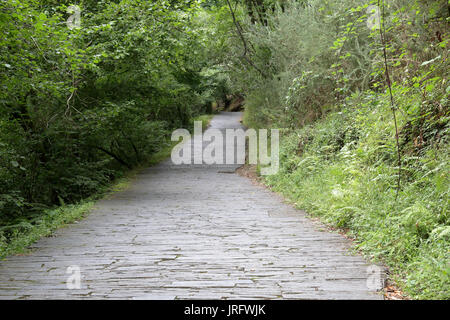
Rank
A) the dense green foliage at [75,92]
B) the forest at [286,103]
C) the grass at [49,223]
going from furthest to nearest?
the dense green foliage at [75,92]
the grass at [49,223]
the forest at [286,103]

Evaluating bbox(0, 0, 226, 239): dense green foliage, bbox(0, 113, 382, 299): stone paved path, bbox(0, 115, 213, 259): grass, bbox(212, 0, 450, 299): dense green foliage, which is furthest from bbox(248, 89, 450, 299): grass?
bbox(0, 0, 226, 239): dense green foliage

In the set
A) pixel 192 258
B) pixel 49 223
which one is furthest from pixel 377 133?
pixel 49 223

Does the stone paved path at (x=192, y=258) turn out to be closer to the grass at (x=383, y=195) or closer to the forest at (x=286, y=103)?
the grass at (x=383, y=195)

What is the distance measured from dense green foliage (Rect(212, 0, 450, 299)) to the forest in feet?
0.12

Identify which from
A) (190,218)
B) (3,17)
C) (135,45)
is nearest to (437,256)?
(190,218)

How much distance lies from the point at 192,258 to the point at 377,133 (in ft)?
16.5

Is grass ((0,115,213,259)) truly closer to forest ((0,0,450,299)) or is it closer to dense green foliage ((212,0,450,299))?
forest ((0,0,450,299))

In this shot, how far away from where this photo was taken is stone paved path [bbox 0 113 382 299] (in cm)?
473

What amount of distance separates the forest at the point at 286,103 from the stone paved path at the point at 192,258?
1.80 feet

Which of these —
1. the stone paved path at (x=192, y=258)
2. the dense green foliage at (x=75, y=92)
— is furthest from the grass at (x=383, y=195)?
the dense green foliage at (x=75, y=92)

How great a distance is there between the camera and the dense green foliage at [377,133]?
5648 millimetres

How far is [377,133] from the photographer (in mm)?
9062
